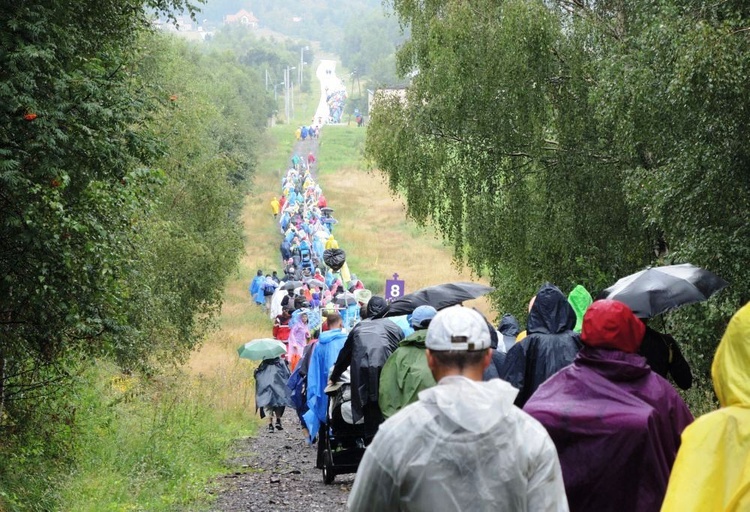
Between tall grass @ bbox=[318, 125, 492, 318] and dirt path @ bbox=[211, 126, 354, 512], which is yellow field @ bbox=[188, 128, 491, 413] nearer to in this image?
tall grass @ bbox=[318, 125, 492, 318]

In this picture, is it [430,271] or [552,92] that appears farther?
[430,271]

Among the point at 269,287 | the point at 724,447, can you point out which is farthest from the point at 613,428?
the point at 269,287

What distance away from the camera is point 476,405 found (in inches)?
155

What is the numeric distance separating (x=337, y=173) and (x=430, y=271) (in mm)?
52341

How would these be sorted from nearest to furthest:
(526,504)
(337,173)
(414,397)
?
(526,504)
(414,397)
(337,173)

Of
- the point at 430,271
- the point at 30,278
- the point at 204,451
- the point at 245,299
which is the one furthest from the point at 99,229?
the point at 430,271

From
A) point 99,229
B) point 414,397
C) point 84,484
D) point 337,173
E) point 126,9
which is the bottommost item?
point 337,173

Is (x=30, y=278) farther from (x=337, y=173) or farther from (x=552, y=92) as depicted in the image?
(x=337, y=173)

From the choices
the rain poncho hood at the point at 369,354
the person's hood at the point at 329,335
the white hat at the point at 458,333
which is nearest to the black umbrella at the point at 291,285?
the person's hood at the point at 329,335

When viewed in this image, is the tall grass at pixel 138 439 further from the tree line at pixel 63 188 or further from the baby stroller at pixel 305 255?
the baby stroller at pixel 305 255

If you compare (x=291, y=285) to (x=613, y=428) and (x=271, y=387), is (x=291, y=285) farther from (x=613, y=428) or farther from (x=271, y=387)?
(x=613, y=428)

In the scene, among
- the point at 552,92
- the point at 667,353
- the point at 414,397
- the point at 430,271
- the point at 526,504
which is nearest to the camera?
the point at 526,504

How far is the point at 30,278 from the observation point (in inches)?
446

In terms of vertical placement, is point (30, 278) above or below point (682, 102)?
below
